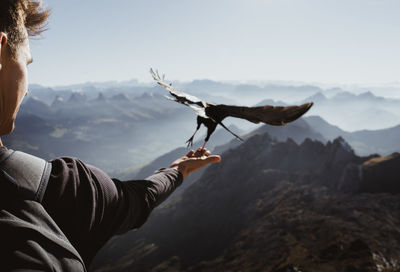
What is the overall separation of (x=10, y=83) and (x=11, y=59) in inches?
9.8

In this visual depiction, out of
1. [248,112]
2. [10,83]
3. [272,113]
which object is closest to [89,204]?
[10,83]

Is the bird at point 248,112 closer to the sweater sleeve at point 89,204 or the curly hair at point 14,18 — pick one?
the sweater sleeve at point 89,204

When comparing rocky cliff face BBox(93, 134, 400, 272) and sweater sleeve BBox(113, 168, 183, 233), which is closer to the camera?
sweater sleeve BBox(113, 168, 183, 233)

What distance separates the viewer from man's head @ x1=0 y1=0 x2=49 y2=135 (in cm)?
226

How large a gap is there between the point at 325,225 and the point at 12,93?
9417 cm

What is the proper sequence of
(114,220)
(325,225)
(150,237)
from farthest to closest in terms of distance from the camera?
(150,237) → (325,225) → (114,220)

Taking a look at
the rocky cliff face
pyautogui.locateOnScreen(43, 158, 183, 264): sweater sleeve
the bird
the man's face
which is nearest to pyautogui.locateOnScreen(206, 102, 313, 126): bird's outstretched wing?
the bird

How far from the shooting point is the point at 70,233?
2.18 metres

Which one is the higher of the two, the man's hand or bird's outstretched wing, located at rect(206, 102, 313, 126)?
bird's outstretched wing, located at rect(206, 102, 313, 126)

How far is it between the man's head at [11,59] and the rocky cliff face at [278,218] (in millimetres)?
61820

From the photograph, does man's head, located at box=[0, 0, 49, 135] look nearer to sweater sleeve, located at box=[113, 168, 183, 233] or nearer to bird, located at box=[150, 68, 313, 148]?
sweater sleeve, located at box=[113, 168, 183, 233]

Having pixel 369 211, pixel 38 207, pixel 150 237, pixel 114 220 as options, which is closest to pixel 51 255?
pixel 38 207

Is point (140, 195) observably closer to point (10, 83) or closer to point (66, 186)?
point (66, 186)

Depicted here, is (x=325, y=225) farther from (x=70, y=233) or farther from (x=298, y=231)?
(x=70, y=233)
